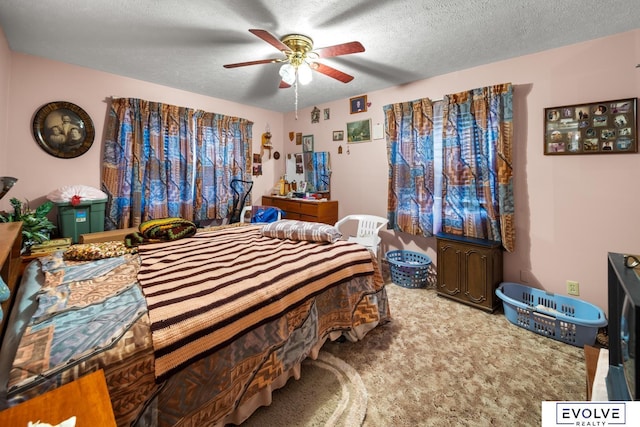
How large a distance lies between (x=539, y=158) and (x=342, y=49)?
2.18m

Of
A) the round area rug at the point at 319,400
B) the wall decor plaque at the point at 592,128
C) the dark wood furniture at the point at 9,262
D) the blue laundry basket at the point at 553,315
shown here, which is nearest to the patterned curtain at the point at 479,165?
the wall decor plaque at the point at 592,128

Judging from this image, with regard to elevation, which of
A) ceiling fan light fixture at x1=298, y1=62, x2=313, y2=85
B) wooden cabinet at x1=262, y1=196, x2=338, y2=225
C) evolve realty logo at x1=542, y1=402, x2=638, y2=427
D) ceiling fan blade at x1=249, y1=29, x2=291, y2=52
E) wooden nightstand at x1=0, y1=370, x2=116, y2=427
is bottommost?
evolve realty logo at x1=542, y1=402, x2=638, y2=427

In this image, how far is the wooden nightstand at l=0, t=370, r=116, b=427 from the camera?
2.06ft

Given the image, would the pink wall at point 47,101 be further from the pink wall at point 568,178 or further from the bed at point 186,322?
the pink wall at point 568,178

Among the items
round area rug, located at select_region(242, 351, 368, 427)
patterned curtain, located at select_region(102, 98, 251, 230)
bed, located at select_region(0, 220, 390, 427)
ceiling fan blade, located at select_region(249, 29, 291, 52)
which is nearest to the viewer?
bed, located at select_region(0, 220, 390, 427)

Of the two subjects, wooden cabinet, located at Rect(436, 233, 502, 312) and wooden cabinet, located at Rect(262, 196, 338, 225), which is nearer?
wooden cabinet, located at Rect(436, 233, 502, 312)

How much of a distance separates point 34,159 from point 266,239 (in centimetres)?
253

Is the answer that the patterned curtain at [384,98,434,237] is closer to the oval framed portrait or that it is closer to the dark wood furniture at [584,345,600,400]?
the dark wood furniture at [584,345,600,400]

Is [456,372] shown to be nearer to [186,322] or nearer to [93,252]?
[186,322]

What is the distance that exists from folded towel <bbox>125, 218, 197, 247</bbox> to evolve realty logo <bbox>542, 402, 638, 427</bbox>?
2.70 metres

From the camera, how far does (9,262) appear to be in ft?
5.04

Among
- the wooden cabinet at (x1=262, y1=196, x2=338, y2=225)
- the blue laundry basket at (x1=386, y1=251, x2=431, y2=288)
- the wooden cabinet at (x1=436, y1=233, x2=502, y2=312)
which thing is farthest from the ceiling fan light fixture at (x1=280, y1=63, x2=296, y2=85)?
the blue laundry basket at (x1=386, y1=251, x2=431, y2=288)

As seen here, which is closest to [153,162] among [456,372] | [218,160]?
[218,160]

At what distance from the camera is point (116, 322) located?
1060 mm
